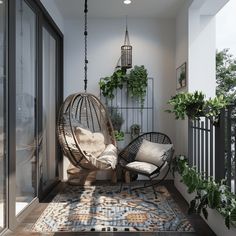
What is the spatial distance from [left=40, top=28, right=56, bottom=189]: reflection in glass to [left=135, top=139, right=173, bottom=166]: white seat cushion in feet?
4.41

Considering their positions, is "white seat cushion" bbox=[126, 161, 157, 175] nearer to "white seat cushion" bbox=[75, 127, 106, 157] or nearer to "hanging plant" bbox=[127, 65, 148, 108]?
"white seat cushion" bbox=[75, 127, 106, 157]

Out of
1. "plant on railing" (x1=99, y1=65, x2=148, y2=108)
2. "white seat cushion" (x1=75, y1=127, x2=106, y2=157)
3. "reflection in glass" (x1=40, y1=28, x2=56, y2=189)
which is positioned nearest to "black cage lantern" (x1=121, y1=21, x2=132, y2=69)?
"plant on railing" (x1=99, y1=65, x2=148, y2=108)

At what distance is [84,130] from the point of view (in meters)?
4.37

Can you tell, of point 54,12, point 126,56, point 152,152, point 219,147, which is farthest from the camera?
point 126,56

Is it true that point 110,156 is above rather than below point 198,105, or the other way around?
below

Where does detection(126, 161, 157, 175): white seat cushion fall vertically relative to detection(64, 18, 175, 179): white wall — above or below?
below

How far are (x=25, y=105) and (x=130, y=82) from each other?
7.05 ft

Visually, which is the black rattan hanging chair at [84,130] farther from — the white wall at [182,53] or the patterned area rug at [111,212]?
the white wall at [182,53]

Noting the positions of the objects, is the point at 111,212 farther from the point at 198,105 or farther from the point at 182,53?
the point at 182,53

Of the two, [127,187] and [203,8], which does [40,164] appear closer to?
[127,187]

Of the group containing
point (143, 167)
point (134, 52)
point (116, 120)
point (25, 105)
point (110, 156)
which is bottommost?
point (143, 167)

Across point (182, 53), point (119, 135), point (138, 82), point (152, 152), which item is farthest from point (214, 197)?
point (138, 82)

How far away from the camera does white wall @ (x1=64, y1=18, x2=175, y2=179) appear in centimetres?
506

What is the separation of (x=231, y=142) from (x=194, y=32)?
211 cm
